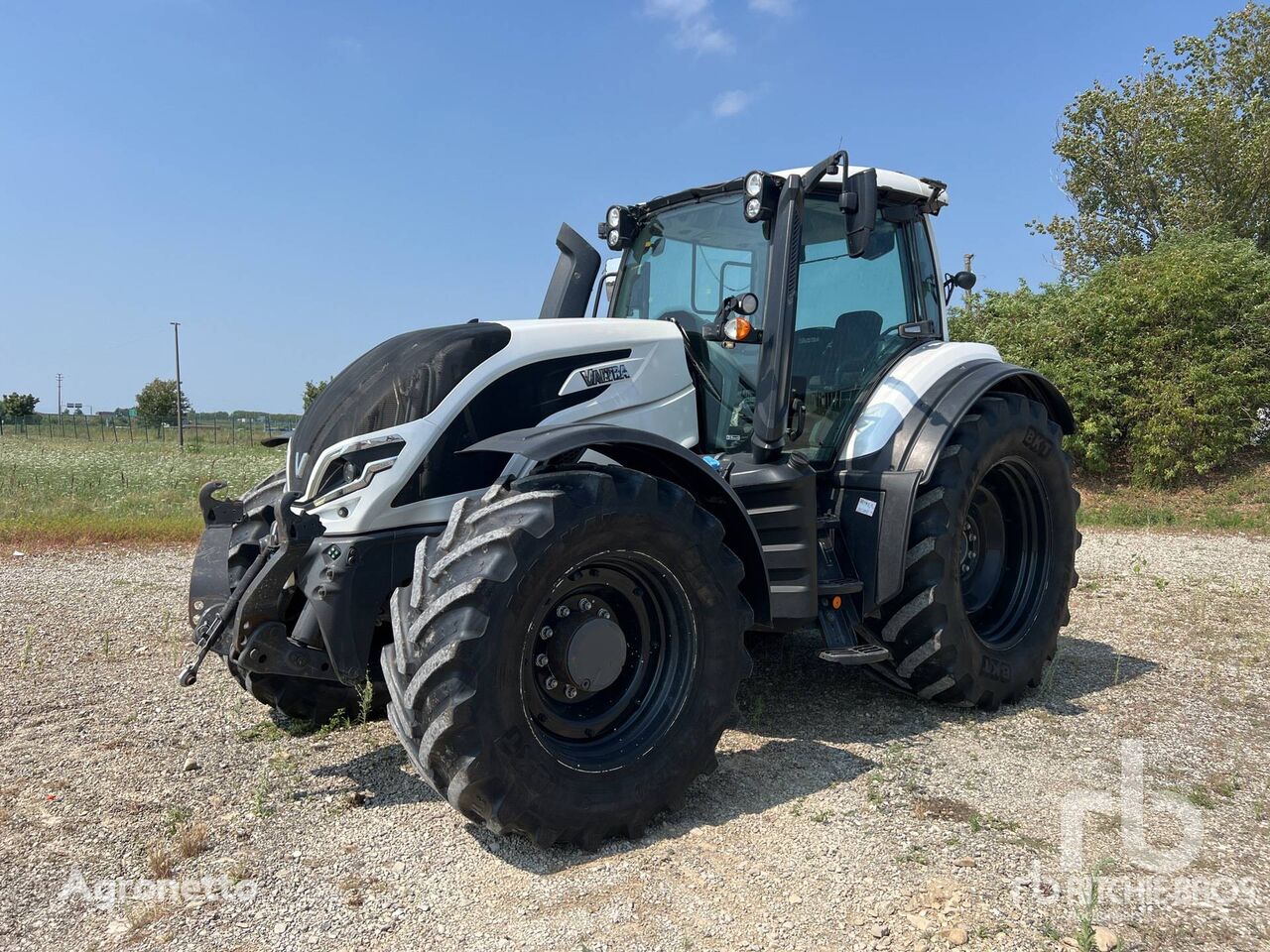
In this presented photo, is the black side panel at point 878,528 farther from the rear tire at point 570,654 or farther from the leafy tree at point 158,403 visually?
the leafy tree at point 158,403

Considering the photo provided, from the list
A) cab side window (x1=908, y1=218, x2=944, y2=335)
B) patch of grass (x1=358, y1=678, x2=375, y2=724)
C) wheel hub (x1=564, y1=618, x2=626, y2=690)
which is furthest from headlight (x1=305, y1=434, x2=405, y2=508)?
cab side window (x1=908, y1=218, x2=944, y2=335)

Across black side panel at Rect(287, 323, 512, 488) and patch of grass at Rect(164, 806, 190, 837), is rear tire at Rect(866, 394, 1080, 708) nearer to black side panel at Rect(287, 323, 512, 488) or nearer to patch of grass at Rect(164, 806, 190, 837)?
black side panel at Rect(287, 323, 512, 488)

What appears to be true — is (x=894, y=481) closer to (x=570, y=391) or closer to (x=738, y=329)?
(x=738, y=329)

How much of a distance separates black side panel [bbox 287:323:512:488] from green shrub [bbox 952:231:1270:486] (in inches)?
518

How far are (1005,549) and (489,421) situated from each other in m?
3.23

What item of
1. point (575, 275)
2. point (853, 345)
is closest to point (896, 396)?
point (853, 345)

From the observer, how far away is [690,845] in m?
3.20

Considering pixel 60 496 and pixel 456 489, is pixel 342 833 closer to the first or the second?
pixel 456 489

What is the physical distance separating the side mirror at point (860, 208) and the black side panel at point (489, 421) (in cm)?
132

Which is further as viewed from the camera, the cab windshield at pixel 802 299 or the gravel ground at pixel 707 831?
the cab windshield at pixel 802 299

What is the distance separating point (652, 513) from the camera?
333 centimetres

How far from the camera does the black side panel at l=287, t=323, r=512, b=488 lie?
11.6 ft

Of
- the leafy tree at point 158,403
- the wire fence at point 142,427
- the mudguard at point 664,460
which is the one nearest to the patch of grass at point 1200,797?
the mudguard at point 664,460
